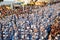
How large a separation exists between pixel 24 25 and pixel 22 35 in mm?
297

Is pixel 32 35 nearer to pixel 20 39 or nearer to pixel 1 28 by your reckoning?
pixel 20 39

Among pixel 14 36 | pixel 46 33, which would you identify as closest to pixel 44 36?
pixel 46 33

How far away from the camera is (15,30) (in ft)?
7.71

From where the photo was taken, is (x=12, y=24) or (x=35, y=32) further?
(x=12, y=24)

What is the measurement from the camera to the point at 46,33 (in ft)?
7.64

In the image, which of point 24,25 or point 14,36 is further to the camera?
point 24,25

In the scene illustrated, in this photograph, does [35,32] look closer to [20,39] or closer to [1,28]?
[20,39]

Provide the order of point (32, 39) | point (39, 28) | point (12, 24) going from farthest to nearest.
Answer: point (12, 24) < point (39, 28) < point (32, 39)

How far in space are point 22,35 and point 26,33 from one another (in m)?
0.07

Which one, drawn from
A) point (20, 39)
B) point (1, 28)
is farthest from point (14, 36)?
point (1, 28)

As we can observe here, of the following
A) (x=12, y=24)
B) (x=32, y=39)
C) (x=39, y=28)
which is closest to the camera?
(x=32, y=39)

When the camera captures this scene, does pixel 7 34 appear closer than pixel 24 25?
Yes

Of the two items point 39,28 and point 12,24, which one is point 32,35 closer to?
point 39,28

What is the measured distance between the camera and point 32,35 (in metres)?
2.28
